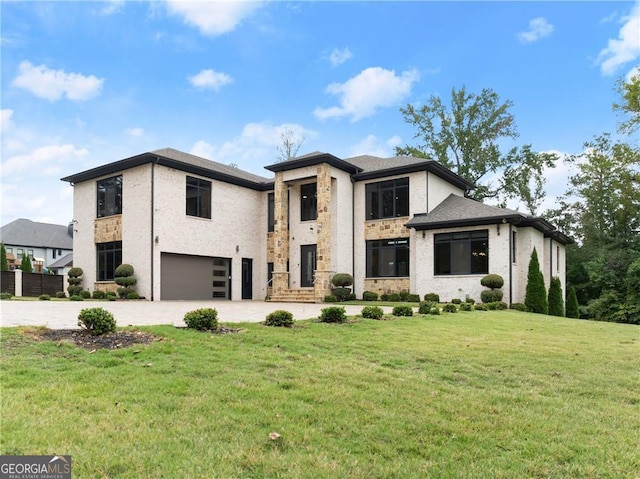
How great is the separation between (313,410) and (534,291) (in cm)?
1695

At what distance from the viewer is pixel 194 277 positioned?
20.4 m

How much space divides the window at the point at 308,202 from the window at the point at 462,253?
595cm

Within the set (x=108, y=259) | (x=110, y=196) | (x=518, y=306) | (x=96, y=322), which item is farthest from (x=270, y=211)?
(x=96, y=322)

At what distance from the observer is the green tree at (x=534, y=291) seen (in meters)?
18.1

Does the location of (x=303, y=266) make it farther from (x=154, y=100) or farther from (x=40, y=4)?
(x=40, y=4)

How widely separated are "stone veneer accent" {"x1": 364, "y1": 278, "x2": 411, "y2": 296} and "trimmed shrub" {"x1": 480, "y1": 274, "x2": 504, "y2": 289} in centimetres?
349

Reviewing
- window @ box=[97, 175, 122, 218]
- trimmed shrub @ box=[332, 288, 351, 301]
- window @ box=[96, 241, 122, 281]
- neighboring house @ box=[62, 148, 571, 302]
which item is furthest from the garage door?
trimmed shrub @ box=[332, 288, 351, 301]

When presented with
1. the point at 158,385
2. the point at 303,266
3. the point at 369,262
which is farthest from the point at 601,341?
the point at 303,266

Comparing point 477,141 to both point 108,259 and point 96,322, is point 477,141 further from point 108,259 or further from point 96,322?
point 96,322

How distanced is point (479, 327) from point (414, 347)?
12.8 feet

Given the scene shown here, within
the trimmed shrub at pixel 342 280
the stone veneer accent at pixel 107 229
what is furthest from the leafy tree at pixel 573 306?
the stone veneer accent at pixel 107 229

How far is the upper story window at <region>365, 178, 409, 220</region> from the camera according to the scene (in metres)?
20.8

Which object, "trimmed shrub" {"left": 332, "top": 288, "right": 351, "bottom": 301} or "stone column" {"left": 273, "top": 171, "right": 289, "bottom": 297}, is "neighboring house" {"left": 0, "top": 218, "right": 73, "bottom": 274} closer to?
"stone column" {"left": 273, "top": 171, "right": 289, "bottom": 297}

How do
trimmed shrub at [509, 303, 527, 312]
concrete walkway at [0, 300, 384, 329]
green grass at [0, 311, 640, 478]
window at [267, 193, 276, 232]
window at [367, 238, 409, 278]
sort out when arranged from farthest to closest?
window at [267, 193, 276, 232]
window at [367, 238, 409, 278]
trimmed shrub at [509, 303, 527, 312]
concrete walkway at [0, 300, 384, 329]
green grass at [0, 311, 640, 478]
